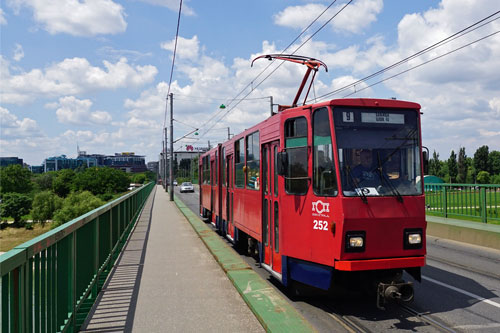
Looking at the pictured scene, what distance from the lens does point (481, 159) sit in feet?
317

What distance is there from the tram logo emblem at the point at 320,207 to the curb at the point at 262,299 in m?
1.39

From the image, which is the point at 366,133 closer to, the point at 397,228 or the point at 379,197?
the point at 379,197

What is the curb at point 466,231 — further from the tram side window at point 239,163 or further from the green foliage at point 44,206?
the green foliage at point 44,206

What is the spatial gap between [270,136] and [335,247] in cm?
263

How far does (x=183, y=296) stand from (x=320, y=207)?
266cm

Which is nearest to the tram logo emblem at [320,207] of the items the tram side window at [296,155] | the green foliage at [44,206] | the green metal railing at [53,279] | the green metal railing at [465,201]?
the tram side window at [296,155]

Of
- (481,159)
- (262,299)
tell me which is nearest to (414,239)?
(262,299)

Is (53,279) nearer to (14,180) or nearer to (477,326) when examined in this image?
(477,326)

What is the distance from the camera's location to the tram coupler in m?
5.60

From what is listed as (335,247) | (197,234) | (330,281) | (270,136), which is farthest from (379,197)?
(197,234)

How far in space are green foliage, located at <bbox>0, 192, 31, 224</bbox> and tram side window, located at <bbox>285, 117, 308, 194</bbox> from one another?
105227 mm

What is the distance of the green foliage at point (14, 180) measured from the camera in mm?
114438

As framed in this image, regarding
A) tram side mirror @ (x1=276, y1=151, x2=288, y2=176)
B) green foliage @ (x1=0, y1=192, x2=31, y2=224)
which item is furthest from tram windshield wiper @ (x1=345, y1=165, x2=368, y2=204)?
green foliage @ (x1=0, y1=192, x2=31, y2=224)

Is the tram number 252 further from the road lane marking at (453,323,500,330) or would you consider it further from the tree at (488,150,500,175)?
the tree at (488,150,500,175)
